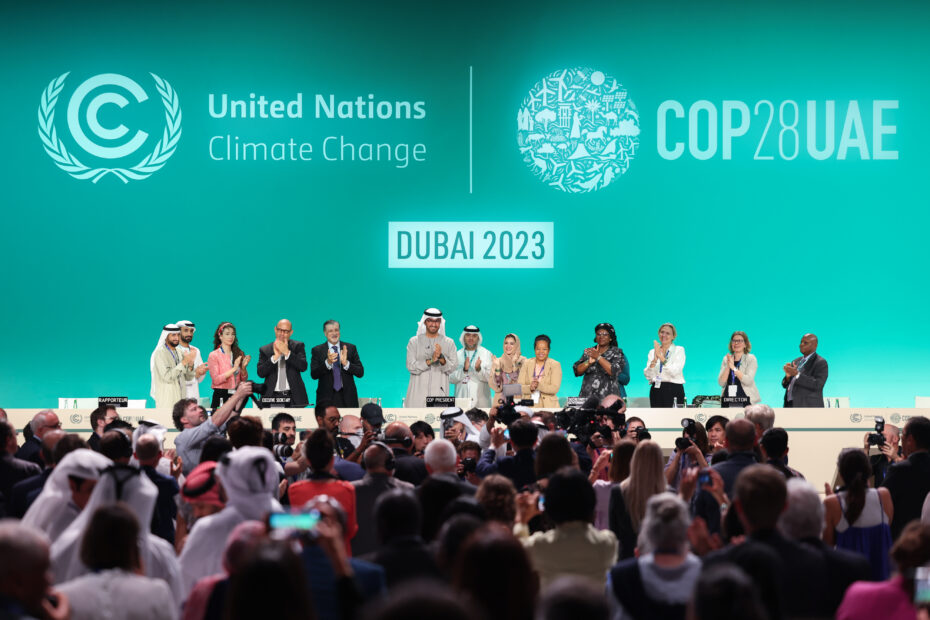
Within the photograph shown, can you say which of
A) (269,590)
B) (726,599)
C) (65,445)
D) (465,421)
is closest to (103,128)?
(465,421)

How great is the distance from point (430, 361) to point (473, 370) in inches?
23.7

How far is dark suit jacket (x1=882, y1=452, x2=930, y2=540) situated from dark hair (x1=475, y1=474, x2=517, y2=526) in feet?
7.23

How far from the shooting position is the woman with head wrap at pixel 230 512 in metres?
3.22

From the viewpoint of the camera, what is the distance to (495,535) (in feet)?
7.01

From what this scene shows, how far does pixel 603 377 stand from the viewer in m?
9.23

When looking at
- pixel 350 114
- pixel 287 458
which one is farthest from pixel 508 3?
pixel 287 458

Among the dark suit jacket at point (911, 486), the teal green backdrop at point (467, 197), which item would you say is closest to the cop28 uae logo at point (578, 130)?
the teal green backdrop at point (467, 197)

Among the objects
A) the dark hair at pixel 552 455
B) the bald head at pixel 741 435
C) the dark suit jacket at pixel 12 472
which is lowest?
the dark suit jacket at pixel 12 472

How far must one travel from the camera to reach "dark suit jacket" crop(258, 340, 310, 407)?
9.62 m

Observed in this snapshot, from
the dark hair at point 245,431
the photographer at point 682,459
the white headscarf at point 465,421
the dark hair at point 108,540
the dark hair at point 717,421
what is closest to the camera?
the dark hair at point 108,540

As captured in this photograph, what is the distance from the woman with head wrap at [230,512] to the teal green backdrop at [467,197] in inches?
341

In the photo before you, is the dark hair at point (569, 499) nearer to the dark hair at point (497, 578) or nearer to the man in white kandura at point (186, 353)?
the dark hair at point (497, 578)

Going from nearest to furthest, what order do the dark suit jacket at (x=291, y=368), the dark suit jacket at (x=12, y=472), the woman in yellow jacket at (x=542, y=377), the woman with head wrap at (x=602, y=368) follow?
the dark suit jacket at (x=12, y=472), the woman with head wrap at (x=602, y=368), the woman in yellow jacket at (x=542, y=377), the dark suit jacket at (x=291, y=368)

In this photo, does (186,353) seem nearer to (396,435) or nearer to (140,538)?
(396,435)
